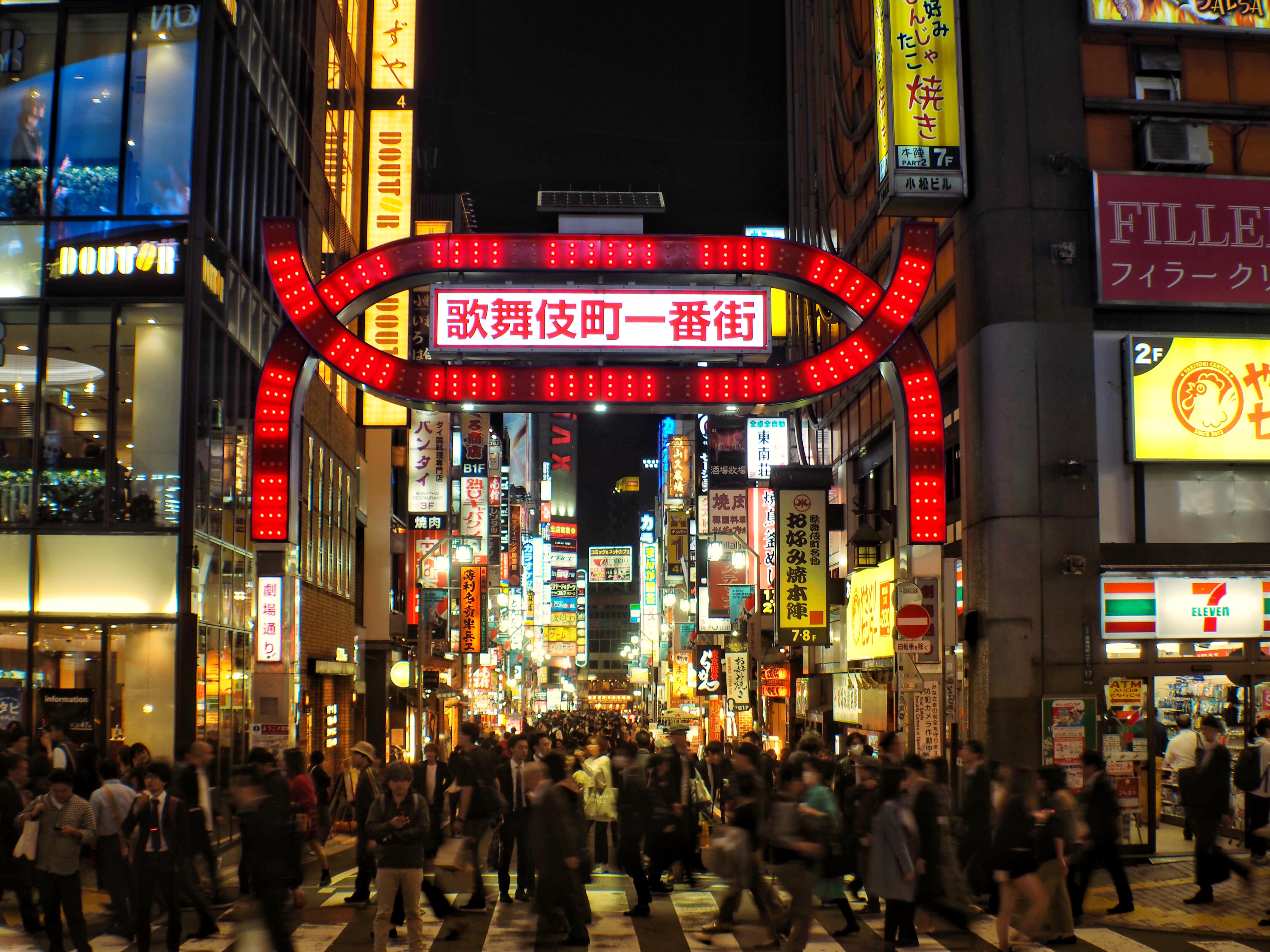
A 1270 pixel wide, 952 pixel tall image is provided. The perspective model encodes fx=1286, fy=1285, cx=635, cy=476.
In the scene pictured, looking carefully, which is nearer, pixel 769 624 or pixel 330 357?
pixel 330 357

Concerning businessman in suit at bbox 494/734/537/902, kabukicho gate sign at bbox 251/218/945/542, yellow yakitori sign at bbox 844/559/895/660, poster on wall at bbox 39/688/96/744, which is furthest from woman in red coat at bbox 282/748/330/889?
yellow yakitori sign at bbox 844/559/895/660

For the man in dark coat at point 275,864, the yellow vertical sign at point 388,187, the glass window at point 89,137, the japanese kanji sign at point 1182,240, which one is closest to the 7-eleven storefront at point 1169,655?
the japanese kanji sign at point 1182,240

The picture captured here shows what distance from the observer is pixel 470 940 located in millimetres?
13438

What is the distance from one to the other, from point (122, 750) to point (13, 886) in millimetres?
6704

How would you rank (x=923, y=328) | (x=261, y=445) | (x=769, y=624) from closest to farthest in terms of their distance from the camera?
(x=261, y=445) < (x=923, y=328) < (x=769, y=624)

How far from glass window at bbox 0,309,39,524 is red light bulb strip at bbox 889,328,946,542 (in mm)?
14456

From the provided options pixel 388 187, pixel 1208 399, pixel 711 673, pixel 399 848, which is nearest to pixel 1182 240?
pixel 1208 399

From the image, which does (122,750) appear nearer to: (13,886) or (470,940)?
(13,886)

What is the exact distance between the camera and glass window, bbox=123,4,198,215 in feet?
73.3

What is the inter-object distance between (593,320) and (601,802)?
7419 millimetres

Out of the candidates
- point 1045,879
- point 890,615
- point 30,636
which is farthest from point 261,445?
point 890,615

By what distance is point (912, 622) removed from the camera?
55.4ft

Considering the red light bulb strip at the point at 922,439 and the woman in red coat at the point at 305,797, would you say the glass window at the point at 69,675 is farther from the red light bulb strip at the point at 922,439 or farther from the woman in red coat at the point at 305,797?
the red light bulb strip at the point at 922,439

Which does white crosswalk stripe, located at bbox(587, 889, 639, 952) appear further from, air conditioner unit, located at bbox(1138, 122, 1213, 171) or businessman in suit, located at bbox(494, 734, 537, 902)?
air conditioner unit, located at bbox(1138, 122, 1213, 171)
